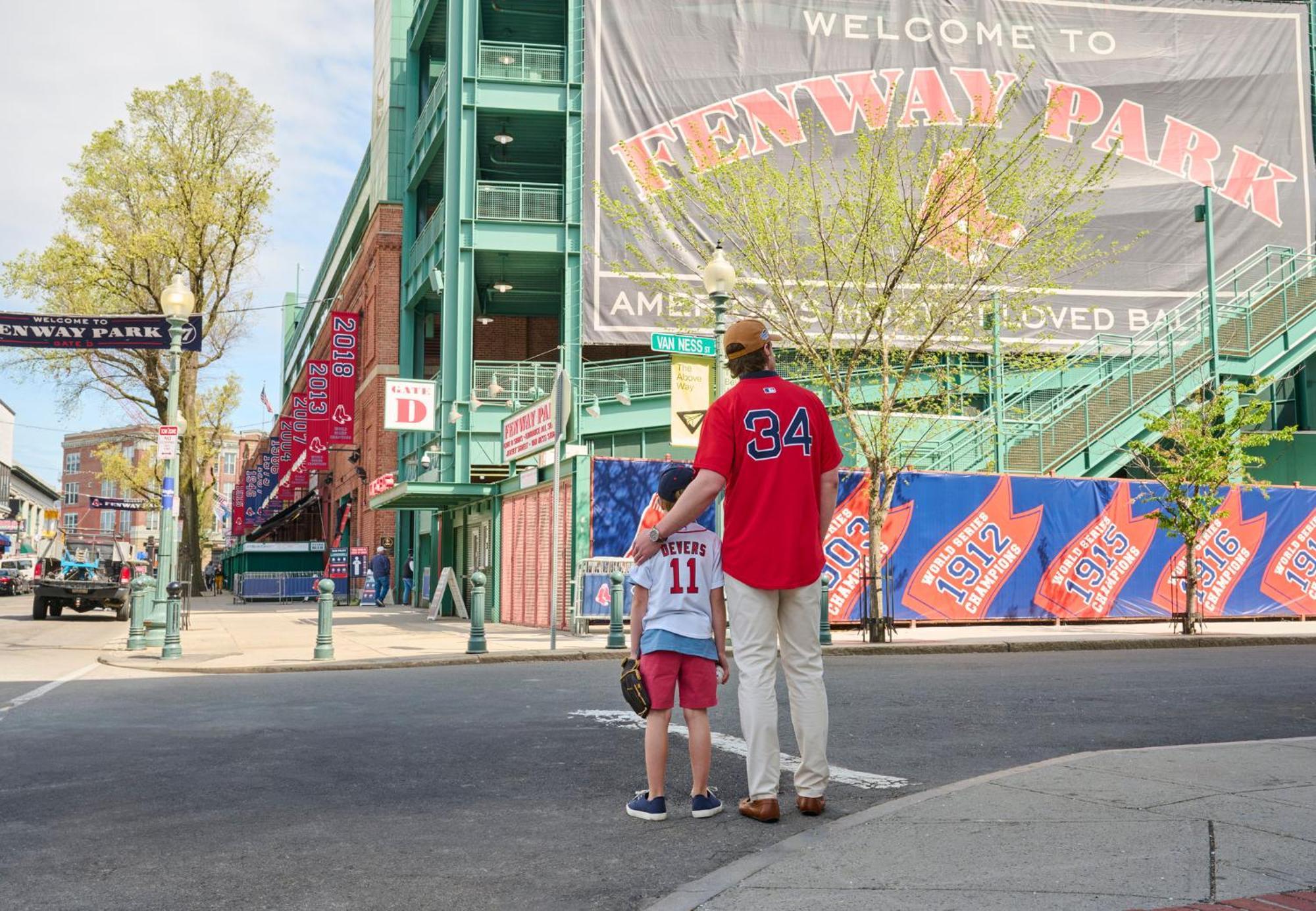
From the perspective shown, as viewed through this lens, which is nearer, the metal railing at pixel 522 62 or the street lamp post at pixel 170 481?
the street lamp post at pixel 170 481

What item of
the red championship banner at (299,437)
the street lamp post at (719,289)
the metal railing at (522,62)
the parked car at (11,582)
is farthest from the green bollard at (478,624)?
the parked car at (11,582)

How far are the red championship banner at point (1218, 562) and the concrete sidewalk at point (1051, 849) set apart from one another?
57.7 ft

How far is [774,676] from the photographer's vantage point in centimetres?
524

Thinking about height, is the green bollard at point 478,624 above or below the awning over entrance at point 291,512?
below

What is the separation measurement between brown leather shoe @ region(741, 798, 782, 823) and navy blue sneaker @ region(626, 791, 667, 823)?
39 cm

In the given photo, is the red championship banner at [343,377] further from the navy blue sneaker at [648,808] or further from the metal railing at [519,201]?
the navy blue sneaker at [648,808]

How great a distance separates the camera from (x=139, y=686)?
477 inches

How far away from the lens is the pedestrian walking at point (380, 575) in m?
35.0

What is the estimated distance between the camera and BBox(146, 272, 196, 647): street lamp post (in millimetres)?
16750

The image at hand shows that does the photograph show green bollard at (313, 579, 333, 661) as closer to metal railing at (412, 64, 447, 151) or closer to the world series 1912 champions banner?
the world series 1912 champions banner

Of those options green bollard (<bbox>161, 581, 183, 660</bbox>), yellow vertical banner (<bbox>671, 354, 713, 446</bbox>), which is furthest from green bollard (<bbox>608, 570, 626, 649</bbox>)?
green bollard (<bbox>161, 581, 183, 660</bbox>)

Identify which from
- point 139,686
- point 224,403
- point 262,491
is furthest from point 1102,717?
point 262,491

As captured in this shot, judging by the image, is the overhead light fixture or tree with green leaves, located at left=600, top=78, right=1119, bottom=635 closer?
tree with green leaves, located at left=600, top=78, right=1119, bottom=635

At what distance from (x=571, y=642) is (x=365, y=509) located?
25.3 metres
